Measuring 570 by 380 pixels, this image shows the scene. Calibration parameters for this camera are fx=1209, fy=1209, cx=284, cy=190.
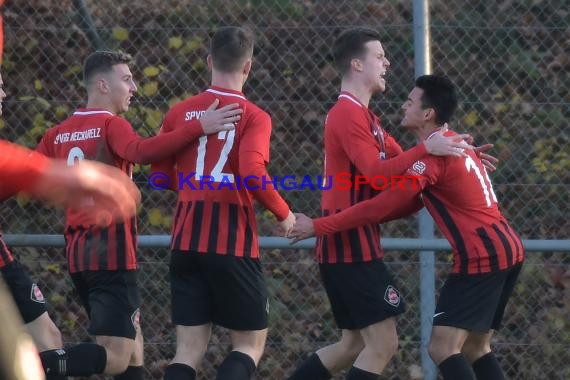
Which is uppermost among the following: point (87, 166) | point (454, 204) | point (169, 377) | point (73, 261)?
point (87, 166)

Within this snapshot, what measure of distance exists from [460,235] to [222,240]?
1.27 meters

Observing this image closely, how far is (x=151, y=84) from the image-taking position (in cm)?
914

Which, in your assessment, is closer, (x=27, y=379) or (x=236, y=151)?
(x=27, y=379)

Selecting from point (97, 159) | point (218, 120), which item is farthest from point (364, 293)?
point (97, 159)

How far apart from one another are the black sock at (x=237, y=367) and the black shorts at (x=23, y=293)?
1.29 m

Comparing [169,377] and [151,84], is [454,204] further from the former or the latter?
[151,84]

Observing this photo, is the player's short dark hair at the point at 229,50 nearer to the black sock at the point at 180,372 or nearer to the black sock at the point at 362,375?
the black sock at the point at 180,372

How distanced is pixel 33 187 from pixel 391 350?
3.20m

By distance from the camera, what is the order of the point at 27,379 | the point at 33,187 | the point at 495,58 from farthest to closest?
the point at 495,58 → the point at 33,187 → the point at 27,379

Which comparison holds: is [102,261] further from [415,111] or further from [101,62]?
[415,111]

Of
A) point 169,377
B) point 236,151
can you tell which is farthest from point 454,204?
point 169,377

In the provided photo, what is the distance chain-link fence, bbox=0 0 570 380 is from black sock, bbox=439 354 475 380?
1.67 meters

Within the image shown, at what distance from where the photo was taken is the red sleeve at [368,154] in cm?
629

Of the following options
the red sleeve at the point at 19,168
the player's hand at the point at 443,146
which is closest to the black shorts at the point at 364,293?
the player's hand at the point at 443,146
